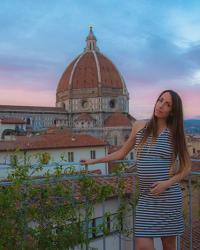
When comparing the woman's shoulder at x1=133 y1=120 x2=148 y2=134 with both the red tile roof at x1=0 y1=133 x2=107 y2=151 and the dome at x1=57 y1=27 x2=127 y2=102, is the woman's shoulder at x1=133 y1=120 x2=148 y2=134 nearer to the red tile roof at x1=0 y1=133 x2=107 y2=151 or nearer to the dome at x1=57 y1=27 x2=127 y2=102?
the red tile roof at x1=0 y1=133 x2=107 y2=151

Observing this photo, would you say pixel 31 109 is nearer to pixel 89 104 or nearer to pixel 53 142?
pixel 89 104

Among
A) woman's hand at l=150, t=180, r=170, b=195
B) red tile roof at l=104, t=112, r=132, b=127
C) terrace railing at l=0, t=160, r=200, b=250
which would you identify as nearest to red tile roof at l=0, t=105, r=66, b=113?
red tile roof at l=104, t=112, r=132, b=127

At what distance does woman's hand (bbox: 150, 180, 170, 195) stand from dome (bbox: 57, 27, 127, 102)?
71.6 m

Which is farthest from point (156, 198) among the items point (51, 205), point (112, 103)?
point (112, 103)

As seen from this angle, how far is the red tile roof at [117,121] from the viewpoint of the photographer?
63906mm

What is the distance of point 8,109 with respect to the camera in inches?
2564

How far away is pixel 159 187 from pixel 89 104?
7127 cm

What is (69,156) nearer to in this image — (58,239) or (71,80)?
(58,239)

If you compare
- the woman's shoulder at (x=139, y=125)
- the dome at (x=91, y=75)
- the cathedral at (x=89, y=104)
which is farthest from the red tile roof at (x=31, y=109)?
the woman's shoulder at (x=139, y=125)

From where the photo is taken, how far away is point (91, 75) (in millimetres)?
76188

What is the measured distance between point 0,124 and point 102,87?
32.9 meters

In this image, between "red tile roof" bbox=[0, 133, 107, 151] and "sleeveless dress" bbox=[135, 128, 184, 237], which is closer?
"sleeveless dress" bbox=[135, 128, 184, 237]

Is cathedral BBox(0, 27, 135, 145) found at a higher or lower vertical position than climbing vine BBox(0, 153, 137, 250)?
higher

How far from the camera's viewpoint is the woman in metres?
2.88
